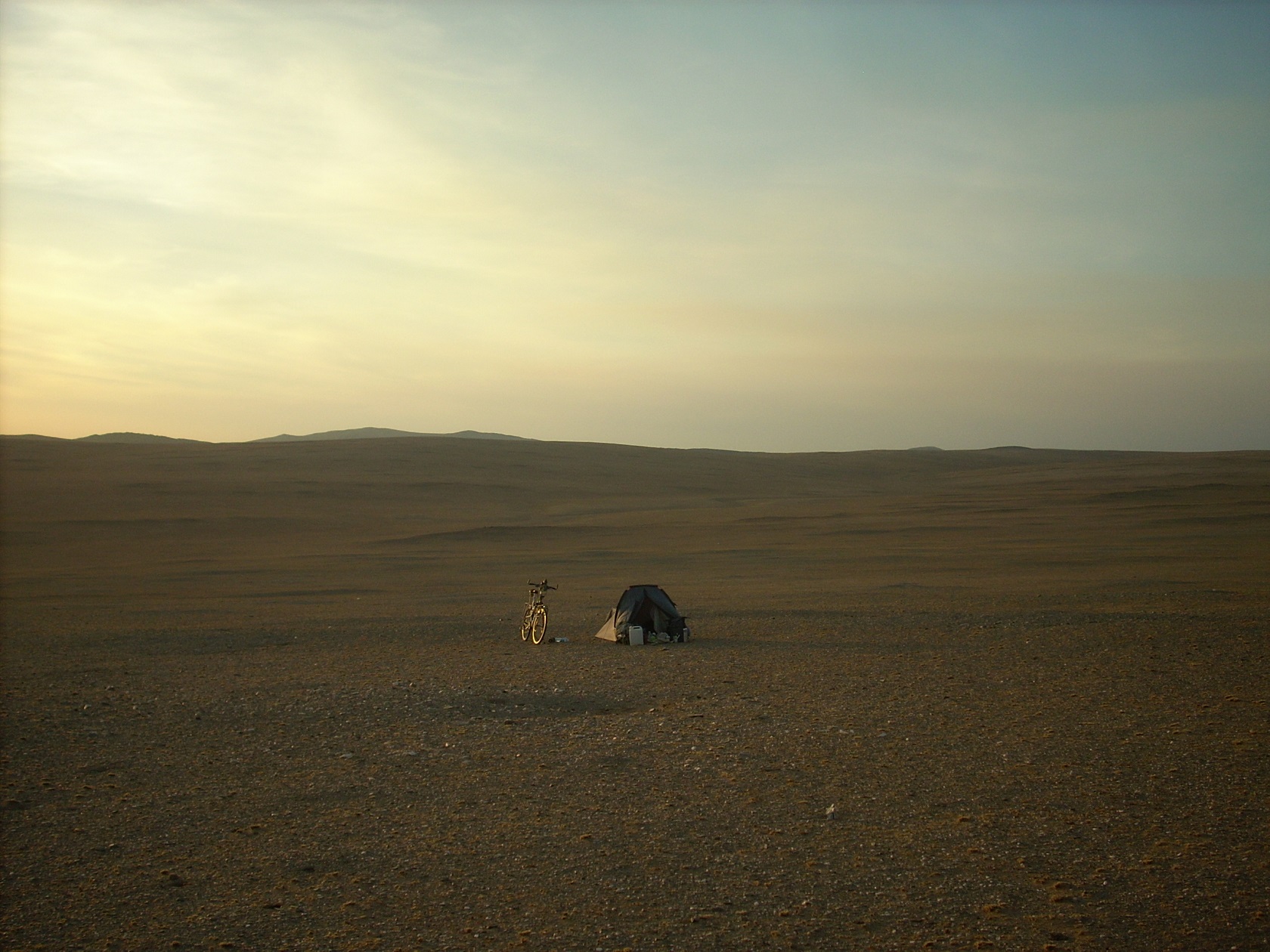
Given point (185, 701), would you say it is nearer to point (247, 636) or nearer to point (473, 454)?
point (247, 636)

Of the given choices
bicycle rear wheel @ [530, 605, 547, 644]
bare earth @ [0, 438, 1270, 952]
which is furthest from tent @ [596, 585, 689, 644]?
bicycle rear wheel @ [530, 605, 547, 644]

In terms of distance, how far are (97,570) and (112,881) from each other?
2687 cm

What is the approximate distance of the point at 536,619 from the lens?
15727 millimetres

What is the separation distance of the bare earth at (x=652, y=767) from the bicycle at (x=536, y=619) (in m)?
0.84

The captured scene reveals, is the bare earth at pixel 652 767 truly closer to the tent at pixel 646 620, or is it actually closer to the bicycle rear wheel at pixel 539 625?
the tent at pixel 646 620

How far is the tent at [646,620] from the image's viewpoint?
15453mm

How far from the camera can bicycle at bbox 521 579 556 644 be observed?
1562cm

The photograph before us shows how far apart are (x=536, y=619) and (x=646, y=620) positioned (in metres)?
1.72

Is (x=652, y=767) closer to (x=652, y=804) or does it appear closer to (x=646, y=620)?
(x=652, y=804)

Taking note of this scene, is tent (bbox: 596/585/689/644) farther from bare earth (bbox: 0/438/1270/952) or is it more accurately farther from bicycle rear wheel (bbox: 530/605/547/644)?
bicycle rear wheel (bbox: 530/605/547/644)

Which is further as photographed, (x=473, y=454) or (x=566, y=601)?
(x=473, y=454)

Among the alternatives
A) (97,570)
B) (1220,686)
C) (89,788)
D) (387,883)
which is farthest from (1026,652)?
(97,570)

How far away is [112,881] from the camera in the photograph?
5945 mm

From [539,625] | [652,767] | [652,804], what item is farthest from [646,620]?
[652,804]
